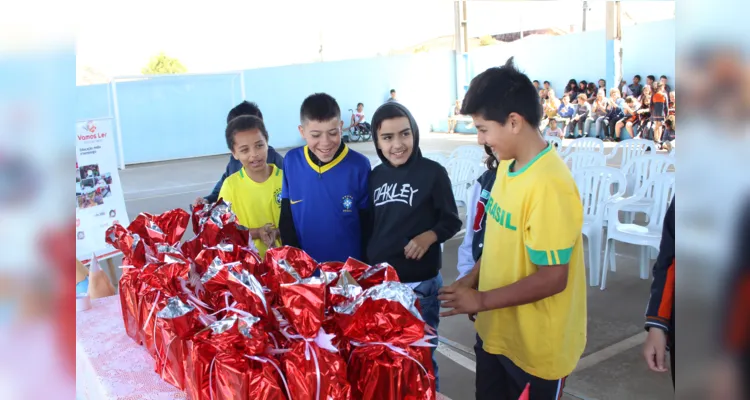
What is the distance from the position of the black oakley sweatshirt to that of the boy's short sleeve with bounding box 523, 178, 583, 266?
564 mm

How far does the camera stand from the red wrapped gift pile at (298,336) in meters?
1.01

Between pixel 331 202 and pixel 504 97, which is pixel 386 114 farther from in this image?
pixel 504 97

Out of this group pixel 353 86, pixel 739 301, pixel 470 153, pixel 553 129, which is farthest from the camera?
pixel 353 86

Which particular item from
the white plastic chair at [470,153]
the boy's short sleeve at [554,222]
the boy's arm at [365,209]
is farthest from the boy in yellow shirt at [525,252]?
the white plastic chair at [470,153]

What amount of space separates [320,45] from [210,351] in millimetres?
36338

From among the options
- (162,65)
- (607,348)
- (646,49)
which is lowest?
(607,348)

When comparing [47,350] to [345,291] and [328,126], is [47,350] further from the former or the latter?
[328,126]

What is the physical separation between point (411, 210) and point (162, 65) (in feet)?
121

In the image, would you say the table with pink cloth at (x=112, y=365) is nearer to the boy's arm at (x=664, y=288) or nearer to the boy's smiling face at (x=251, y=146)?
the boy's arm at (x=664, y=288)

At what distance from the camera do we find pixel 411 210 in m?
1.95

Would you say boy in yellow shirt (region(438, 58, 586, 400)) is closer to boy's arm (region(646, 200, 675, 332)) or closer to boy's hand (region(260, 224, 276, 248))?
boy's arm (region(646, 200, 675, 332))

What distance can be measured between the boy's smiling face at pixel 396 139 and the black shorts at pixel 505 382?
0.66m

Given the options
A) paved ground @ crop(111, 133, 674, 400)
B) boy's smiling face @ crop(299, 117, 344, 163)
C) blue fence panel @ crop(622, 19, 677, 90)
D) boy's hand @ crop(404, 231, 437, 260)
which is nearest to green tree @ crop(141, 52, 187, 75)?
blue fence panel @ crop(622, 19, 677, 90)

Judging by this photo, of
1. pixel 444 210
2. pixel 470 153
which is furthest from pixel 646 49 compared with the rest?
pixel 444 210
